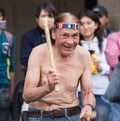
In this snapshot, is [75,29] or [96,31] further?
[96,31]

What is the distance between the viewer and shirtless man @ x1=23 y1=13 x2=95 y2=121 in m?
4.57

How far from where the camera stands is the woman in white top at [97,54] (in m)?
6.40

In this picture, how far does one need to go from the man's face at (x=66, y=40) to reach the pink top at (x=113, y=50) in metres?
1.56

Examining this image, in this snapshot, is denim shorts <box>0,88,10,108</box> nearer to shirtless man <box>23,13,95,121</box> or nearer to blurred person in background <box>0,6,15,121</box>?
blurred person in background <box>0,6,15,121</box>

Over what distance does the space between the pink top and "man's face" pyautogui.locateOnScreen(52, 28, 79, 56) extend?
5.12ft

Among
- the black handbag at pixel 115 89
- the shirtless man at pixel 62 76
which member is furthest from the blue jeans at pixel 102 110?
the shirtless man at pixel 62 76

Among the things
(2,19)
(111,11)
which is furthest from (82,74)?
(111,11)

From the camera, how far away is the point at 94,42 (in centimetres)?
665

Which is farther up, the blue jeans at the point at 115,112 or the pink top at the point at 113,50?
the pink top at the point at 113,50

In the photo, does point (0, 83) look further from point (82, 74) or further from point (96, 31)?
point (82, 74)

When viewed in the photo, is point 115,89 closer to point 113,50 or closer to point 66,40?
point 66,40

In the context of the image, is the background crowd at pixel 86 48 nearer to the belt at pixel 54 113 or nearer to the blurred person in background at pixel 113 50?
the blurred person in background at pixel 113 50

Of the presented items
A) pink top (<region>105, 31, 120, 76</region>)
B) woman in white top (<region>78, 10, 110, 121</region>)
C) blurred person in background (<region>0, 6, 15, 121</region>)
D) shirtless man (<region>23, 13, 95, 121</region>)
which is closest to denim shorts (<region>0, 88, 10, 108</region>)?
blurred person in background (<region>0, 6, 15, 121</region>)

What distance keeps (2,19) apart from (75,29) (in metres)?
2.29
